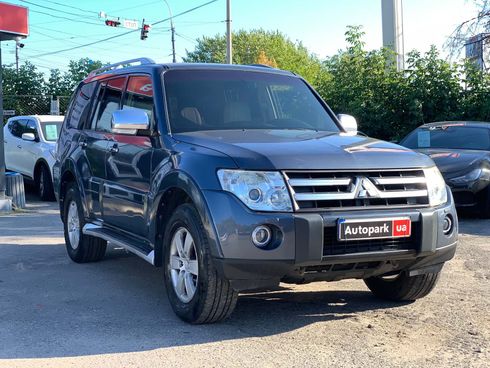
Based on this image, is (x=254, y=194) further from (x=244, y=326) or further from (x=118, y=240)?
(x=118, y=240)

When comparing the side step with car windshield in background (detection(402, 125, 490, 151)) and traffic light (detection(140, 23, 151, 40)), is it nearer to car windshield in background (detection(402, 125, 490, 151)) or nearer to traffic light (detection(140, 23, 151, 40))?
car windshield in background (detection(402, 125, 490, 151))

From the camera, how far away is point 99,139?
6176 millimetres

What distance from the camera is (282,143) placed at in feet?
14.8

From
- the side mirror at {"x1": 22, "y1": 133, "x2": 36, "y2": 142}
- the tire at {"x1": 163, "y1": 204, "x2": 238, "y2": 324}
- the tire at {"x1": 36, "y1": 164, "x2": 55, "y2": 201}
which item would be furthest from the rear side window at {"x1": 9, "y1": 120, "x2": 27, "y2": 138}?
the tire at {"x1": 163, "y1": 204, "x2": 238, "y2": 324}

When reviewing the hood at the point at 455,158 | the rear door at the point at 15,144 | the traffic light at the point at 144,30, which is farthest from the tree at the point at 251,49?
the hood at the point at 455,158

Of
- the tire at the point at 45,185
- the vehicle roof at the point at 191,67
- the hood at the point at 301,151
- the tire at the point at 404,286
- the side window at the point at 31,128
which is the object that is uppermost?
the side window at the point at 31,128

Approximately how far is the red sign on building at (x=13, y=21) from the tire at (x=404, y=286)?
356 inches

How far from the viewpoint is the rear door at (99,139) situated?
19.9 feet

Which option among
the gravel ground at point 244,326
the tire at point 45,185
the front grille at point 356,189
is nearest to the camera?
the gravel ground at point 244,326

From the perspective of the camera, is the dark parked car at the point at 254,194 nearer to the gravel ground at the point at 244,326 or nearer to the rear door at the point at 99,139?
the rear door at the point at 99,139

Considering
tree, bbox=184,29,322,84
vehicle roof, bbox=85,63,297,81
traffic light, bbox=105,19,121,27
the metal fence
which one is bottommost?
vehicle roof, bbox=85,63,297,81

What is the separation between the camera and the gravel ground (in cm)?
392

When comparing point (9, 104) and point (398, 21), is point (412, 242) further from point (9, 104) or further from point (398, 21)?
point (9, 104)

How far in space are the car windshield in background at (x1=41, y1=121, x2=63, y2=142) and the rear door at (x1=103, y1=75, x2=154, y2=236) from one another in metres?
8.17
